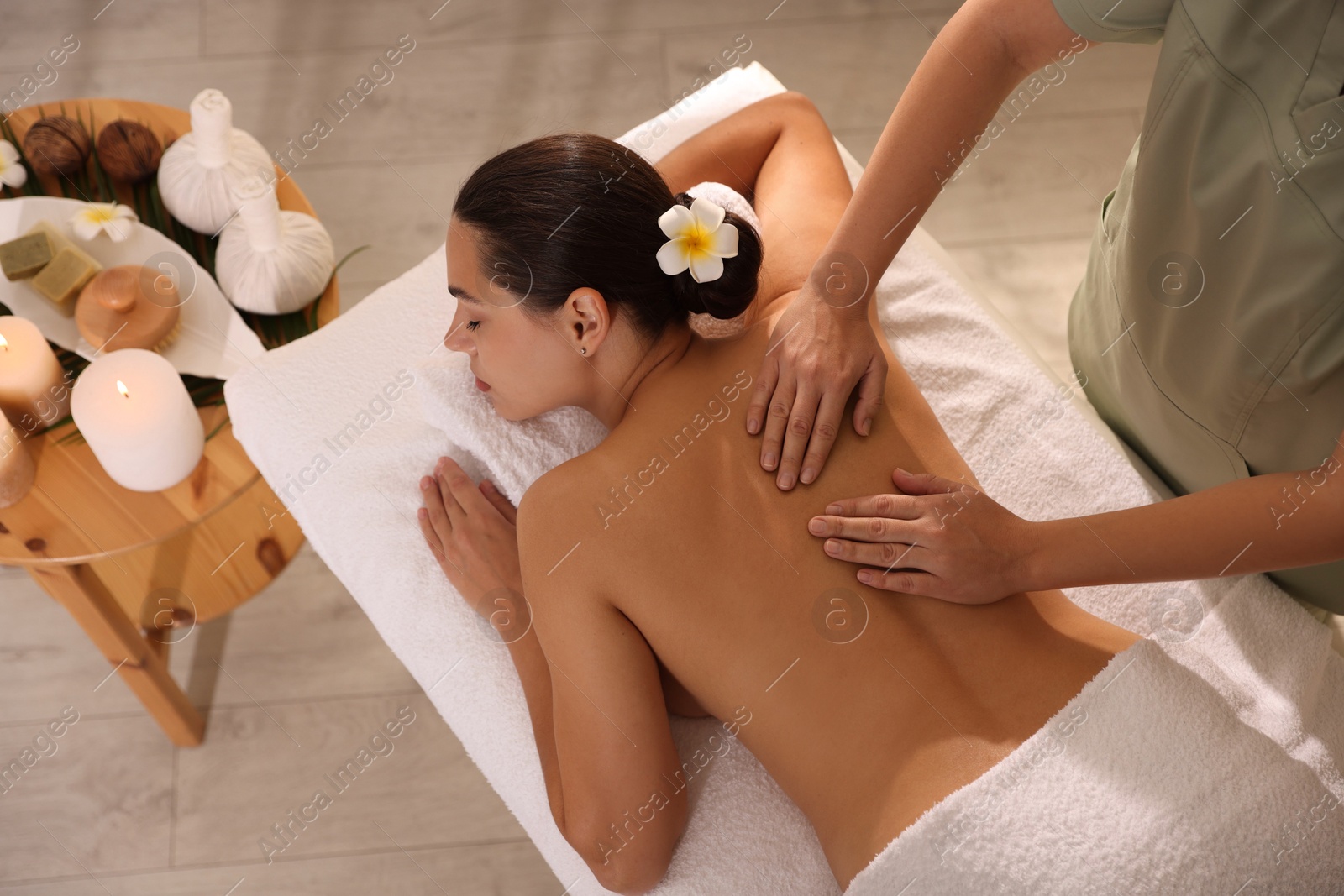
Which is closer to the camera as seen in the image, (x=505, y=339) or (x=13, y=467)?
(x=505, y=339)

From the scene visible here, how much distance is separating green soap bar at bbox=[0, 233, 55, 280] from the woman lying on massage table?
67 centimetres

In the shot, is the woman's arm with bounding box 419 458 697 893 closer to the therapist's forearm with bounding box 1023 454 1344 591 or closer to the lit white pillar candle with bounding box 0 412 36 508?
the therapist's forearm with bounding box 1023 454 1344 591

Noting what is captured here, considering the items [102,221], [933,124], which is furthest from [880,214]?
[102,221]

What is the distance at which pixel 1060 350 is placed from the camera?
6.67ft

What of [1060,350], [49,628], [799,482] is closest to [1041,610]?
[799,482]

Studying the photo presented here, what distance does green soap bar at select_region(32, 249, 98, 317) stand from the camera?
134 centimetres

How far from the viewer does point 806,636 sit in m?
1.00

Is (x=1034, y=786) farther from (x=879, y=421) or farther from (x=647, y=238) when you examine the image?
(x=647, y=238)

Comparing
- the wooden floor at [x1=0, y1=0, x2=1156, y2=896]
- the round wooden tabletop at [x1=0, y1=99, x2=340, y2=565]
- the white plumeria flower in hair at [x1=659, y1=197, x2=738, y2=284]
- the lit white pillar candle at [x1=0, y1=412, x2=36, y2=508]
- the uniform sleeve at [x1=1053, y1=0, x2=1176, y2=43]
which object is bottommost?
the wooden floor at [x1=0, y1=0, x2=1156, y2=896]

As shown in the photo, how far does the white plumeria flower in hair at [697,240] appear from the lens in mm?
1005

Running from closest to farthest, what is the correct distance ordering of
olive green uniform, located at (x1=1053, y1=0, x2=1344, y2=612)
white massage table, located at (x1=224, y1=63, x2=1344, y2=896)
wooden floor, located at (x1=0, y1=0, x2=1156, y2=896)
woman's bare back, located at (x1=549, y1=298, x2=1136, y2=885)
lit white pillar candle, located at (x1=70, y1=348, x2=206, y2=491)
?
olive green uniform, located at (x1=1053, y1=0, x2=1344, y2=612) → woman's bare back, located at (x1=549, y1=298, x2=1136, y2=885) → white massage table, located at (x1=224, y1=63, x2=1344, y2=896) → lit white pillar candle, located at (x1=70, y1=348, x2=206, y2=491) → wooden floor, located at (x1=0, y1=0, x2=1156, y2=896)

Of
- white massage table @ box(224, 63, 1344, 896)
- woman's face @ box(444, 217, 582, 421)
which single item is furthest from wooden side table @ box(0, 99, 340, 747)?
woman's face @ box(444, 217, 582, 421)

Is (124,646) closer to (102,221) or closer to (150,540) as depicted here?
(150,540)

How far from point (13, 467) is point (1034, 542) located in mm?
1243
